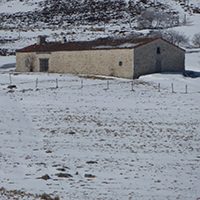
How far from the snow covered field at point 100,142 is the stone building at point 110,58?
7.31 m

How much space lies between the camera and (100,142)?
16.5 m

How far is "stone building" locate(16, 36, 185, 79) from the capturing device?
3891 centimetres

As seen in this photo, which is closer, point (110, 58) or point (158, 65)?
point (110, 58)

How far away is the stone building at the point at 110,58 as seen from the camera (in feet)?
128

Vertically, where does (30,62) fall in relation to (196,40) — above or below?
below

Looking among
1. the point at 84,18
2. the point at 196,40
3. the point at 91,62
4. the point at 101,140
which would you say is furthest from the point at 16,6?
the point at 101,140

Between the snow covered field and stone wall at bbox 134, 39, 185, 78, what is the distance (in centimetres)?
715

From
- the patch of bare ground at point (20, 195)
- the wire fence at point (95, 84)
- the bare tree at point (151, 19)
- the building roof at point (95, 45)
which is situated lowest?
the patch of bare ground at point (20, 195)

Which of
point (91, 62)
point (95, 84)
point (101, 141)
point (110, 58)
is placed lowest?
point (101, 141)

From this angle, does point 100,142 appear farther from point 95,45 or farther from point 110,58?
point 95,45

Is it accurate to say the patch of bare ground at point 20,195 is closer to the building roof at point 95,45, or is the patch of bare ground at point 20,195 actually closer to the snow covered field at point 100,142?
the snow covered field at point 100,142

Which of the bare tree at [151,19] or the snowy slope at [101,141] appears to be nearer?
the snowy slope at [101,141]

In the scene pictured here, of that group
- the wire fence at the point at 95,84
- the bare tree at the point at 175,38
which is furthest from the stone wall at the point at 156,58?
the bare tree at the point at 175,38

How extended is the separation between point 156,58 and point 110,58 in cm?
577
